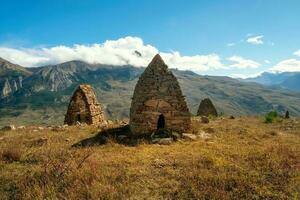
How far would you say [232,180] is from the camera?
371 inches

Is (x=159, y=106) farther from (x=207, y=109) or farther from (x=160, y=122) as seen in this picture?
(x=207, y=109)

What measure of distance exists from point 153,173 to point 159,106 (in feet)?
27.0

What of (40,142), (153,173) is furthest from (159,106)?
(153,173)

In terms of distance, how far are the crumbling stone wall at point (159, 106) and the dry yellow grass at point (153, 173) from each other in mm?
3829

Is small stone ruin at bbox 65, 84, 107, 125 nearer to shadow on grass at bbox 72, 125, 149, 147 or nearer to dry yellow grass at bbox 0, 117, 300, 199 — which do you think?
shadow on grass at bbox 72, 125, 149, 147

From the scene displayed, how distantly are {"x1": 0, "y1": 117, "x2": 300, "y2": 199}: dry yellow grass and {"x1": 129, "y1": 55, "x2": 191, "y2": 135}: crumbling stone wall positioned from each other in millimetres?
3829

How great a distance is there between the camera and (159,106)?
18.3 meters

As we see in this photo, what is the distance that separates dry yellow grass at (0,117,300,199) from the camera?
8.78 meters

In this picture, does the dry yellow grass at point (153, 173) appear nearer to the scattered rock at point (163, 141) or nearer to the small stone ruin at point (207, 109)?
the scattered rock at point (163, 141)

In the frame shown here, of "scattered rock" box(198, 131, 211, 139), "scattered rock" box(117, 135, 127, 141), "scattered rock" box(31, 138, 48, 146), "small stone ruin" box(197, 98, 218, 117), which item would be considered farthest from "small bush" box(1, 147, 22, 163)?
"small stone ruin" box(197, 98, 218, 117)

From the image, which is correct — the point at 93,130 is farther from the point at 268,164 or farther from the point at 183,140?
the point at 268,164

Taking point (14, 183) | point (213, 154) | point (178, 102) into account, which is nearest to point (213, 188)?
point (213, 154)

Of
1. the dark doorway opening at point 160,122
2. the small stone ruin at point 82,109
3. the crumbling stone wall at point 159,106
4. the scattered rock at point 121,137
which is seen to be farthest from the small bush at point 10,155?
the small stone ruin at point 82,109

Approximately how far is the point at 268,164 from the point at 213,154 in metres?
2.44
